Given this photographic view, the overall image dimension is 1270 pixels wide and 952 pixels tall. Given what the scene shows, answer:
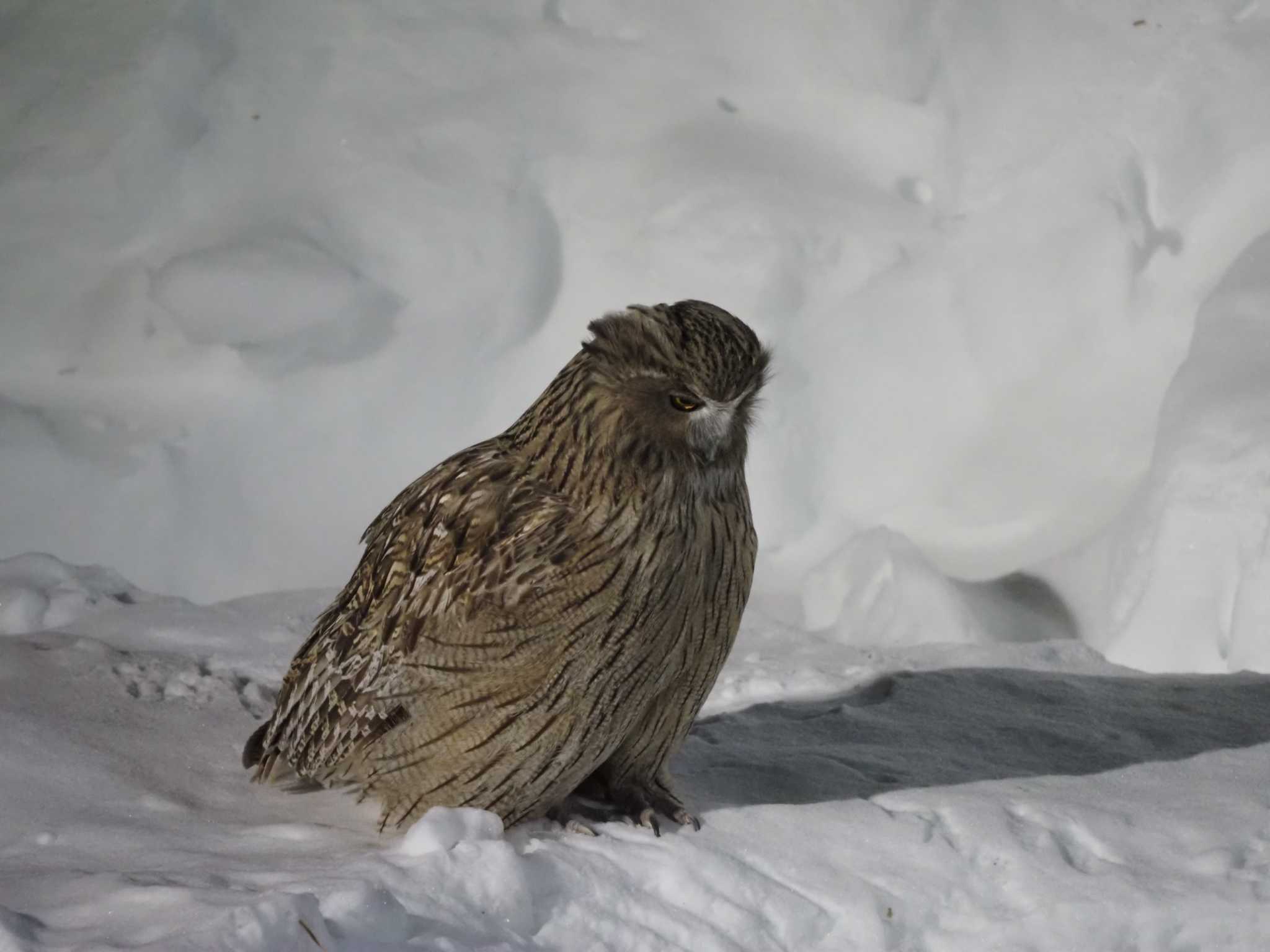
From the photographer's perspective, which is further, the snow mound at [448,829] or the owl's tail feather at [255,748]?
the owl's tail feather at [255,748]

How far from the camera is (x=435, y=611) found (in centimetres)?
284

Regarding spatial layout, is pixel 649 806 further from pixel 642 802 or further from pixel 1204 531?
pixel 1204 531

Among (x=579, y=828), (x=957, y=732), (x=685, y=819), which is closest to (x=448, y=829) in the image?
(x=579, y=828)

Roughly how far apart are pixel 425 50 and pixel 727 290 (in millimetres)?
1498

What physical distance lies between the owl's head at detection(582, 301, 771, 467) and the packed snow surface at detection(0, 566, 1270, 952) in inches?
29.8

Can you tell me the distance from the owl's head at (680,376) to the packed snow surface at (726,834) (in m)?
0.76

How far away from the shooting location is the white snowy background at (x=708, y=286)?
15.8 feet

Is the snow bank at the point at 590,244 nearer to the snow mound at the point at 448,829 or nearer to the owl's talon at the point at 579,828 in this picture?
the owl's talon at the point at 579,828

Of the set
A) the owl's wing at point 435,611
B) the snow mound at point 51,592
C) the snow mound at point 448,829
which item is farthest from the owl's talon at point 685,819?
the snow mound at point 51,592

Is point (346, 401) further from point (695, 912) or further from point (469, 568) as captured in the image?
point (695, 912)

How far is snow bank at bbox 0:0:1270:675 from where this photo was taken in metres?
5.34

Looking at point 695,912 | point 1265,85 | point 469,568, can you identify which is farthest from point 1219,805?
point 1265,85

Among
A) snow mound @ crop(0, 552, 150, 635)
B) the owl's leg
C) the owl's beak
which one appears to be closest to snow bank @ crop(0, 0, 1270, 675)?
snow mound @ crop(0, 552, 150, 635)

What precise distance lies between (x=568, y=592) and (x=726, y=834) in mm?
615
